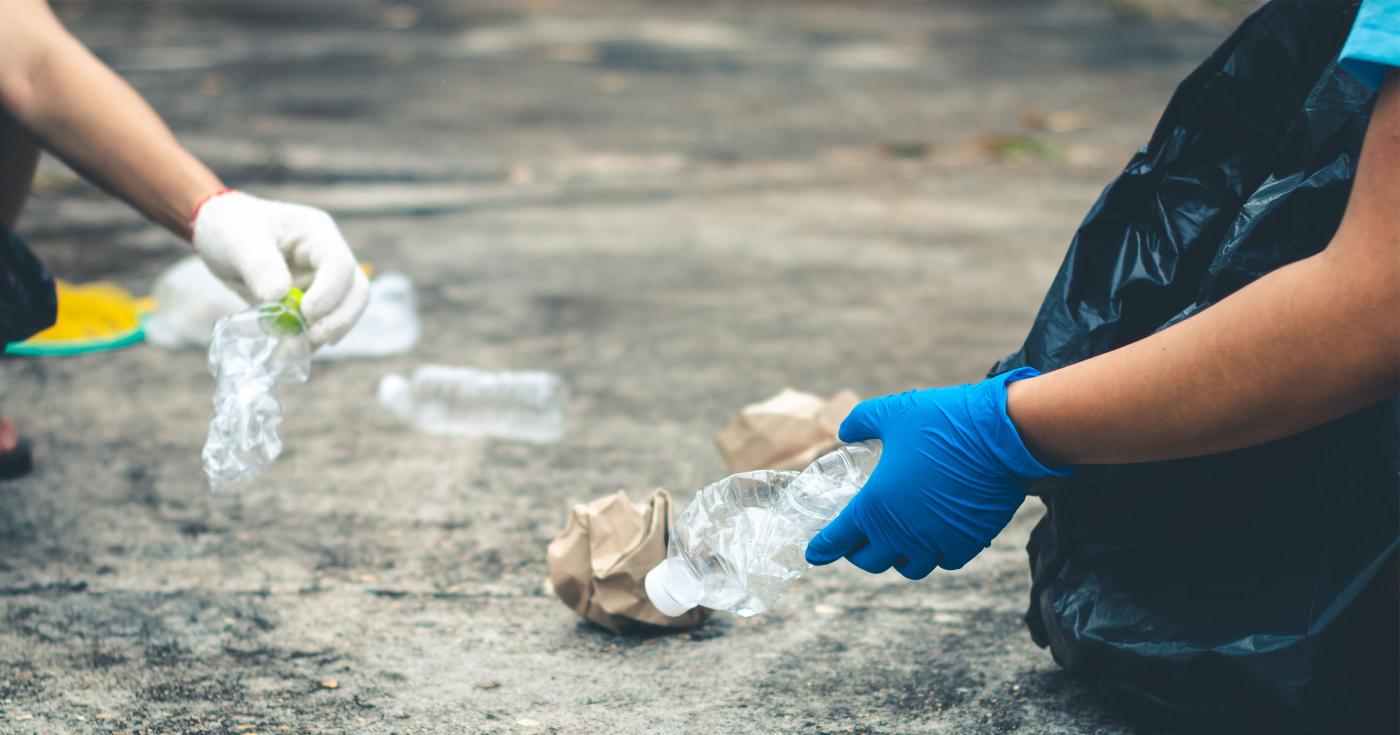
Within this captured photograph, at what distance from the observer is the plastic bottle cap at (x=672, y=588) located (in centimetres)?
178

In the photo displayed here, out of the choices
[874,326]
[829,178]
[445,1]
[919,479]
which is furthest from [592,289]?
[445,1]

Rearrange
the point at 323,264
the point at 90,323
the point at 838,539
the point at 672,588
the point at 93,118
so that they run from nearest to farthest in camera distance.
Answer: the point at 838,539
the point at 672,588
the point at 323,264
the point at 93,118
the point at 90,323

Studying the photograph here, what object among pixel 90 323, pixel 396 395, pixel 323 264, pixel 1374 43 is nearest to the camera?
pixel 1374 43

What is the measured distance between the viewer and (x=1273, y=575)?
4.93ft

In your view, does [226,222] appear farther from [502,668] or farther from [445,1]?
[445,1]

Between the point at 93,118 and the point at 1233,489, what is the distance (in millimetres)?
1763

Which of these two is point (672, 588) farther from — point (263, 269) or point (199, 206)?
point (199, 206)

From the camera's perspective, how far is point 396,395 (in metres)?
2.84

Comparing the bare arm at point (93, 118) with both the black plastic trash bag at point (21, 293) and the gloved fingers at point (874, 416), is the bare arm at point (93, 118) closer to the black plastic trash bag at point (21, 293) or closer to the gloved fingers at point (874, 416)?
the black plastic trash bag at point (21, 293)

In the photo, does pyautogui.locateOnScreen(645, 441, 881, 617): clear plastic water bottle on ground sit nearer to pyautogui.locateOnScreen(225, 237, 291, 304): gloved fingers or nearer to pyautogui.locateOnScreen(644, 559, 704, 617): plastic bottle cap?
pyautogui.locateOnScreen(644, 559, 704, 617): plastic bottle cap

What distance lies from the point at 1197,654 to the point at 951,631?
47 cm

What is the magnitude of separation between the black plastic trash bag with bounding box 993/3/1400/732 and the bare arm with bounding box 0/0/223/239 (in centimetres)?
134

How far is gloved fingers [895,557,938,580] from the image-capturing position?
59.1 inches

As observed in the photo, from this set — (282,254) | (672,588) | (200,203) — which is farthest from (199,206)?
(672,588)
